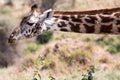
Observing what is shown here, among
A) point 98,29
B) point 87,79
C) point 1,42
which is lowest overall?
point 1,42

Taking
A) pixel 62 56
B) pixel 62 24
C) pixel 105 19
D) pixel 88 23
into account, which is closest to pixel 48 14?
pixel 62 24

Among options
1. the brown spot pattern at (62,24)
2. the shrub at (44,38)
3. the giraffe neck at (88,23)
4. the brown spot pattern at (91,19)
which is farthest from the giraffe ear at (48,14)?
the shrub at (44,38)

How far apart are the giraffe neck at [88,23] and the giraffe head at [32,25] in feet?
0.56

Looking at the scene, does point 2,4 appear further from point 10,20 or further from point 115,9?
point 115,9

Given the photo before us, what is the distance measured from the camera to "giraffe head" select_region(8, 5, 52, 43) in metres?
10.0

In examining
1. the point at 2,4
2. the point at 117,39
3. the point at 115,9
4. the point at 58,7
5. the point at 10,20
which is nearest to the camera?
the point at 115,9

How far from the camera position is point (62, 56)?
21047 millimetres

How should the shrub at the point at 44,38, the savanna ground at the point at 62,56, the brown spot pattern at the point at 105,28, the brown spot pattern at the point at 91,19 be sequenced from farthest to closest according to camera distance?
1. the shrub at the point at 44,38
2. the savanna ground at the point at 62,56
3. the brown spot pattern at the point at 91,19
4. the brown spot pattern at the point at 105,28

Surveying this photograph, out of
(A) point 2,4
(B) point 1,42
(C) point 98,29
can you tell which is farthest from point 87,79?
(A) point 2,4

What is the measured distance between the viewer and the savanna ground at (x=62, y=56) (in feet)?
46.6

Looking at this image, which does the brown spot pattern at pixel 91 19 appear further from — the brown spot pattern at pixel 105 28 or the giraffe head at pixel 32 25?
the giraffe head at pixel 32 25

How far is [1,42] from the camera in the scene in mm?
26094

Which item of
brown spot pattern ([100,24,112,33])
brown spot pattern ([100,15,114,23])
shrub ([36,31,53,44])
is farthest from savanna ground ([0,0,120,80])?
brown spot pattern ([100,15,114,23])

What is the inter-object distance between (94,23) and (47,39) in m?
22.6
